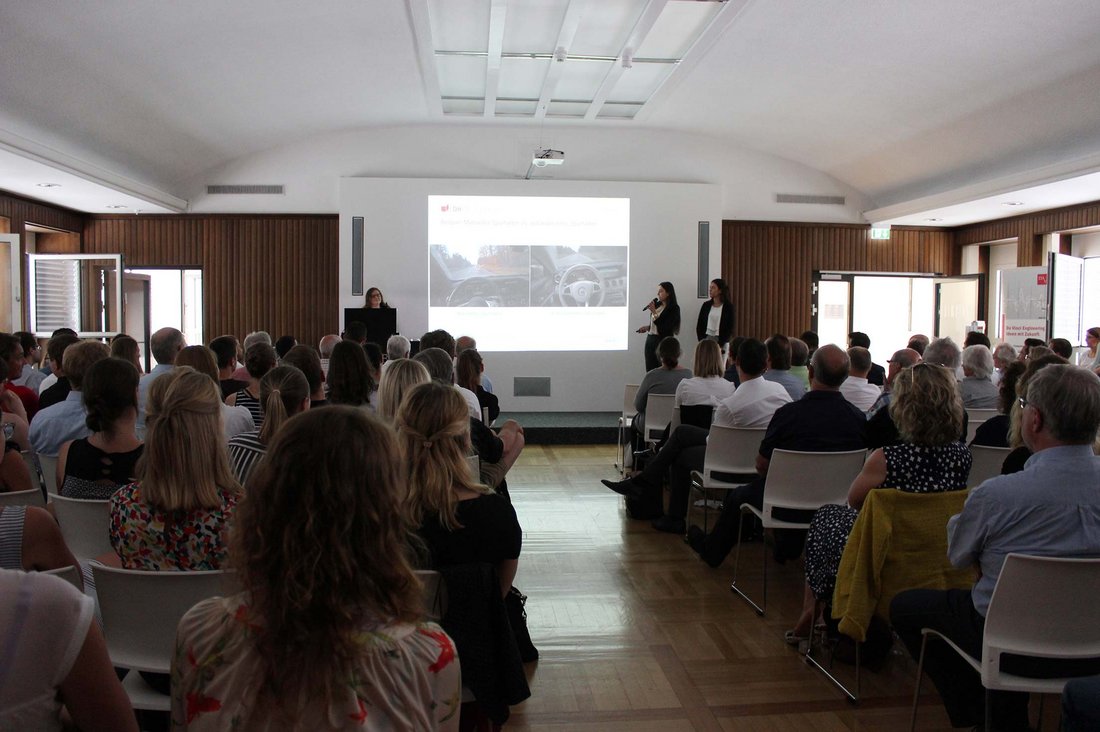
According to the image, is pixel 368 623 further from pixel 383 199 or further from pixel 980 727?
pixel 383 199

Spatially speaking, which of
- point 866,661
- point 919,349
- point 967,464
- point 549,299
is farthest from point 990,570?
point 549,299

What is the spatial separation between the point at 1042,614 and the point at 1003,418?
197 cm

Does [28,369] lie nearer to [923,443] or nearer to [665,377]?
[665,377]

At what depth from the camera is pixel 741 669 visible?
327cm

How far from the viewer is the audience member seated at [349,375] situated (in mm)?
3527

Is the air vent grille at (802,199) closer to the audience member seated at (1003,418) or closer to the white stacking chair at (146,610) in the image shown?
the audience member seated at (1003,418)

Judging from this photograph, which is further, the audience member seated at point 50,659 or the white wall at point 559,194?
the white wall at point 559,194

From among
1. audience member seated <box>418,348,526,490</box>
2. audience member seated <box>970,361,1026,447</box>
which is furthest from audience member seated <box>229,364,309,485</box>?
audience member seated <box>970,361,1026,447</box>

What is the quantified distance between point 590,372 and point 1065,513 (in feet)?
29.1

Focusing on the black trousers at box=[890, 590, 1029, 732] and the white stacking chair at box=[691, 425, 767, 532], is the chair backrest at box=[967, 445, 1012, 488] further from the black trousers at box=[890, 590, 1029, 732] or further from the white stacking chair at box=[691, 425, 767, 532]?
the black trousers at box=[890, 590, 1029, 732]

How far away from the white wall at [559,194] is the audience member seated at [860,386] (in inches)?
234

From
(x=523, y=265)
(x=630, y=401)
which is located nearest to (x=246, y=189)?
(x=523, y=265)

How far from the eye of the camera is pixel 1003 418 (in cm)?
389

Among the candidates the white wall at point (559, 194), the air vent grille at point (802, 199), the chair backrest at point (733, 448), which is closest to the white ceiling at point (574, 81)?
the air vent grille at point (802, 199)
